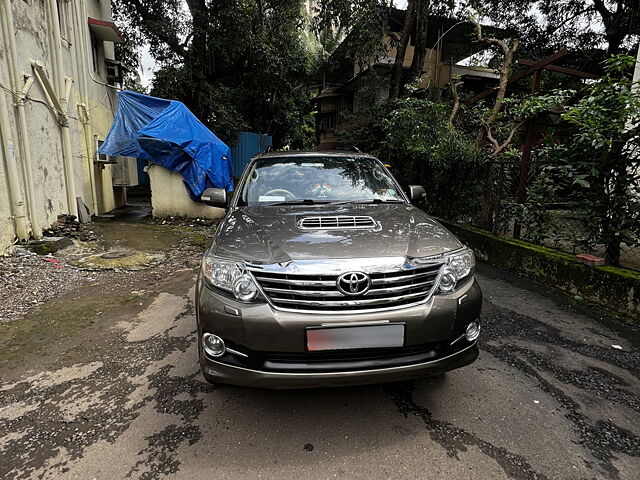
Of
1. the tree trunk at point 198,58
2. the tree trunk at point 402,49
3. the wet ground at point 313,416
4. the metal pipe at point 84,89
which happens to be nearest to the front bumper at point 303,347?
the wet ground at point 313,416

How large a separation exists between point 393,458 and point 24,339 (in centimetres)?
331

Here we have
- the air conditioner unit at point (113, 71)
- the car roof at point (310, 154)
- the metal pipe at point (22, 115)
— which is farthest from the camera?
the air conditioner unit at point (113, 71)

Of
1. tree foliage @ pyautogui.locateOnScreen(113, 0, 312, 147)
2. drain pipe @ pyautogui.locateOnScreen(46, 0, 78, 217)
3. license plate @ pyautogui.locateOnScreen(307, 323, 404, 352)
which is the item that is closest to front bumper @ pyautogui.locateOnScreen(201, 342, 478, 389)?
license plate @ pyautogui.locateOnScreen(307, 323, 404, 352)

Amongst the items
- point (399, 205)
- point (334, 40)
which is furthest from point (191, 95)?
point (399, 205)

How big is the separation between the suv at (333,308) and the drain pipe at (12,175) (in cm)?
491

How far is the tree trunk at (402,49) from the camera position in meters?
10.4

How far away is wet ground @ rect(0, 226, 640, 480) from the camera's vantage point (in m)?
1.94

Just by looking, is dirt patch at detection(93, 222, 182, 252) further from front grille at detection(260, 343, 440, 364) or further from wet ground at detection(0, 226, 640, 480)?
front grille at detection(260, 343, 440, 364)

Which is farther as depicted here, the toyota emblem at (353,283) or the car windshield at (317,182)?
the car windshield at (317,182)

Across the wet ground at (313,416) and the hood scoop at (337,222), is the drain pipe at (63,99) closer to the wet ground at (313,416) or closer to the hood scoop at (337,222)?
the wet ground at (313,416)

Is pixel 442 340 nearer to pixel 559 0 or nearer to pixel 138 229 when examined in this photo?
pixel 138 229

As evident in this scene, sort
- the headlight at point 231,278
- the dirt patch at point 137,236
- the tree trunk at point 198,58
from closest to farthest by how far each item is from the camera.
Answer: the headlight at point 231,278, the dirt patch at point 137,236, the tree trunk at point 198,58

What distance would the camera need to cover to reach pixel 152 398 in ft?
8.16

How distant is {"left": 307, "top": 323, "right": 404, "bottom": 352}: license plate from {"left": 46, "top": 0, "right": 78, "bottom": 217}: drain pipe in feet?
25.2
